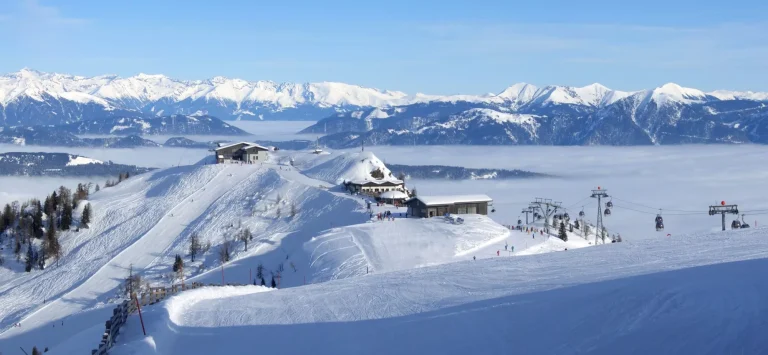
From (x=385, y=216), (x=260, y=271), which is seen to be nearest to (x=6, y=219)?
(x=260, y=271)

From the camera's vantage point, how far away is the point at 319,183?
102 metres

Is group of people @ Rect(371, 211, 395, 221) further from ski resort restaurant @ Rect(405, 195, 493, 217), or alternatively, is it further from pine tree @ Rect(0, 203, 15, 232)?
pine tree @ Rect(0, 203, 15, 232)

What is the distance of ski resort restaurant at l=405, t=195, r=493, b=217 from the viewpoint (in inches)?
2783

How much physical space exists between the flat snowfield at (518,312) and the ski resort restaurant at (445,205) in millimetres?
40980

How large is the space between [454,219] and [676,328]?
49596 mm

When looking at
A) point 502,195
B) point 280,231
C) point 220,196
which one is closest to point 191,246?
point 280,231

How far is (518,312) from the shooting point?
20.5 metres

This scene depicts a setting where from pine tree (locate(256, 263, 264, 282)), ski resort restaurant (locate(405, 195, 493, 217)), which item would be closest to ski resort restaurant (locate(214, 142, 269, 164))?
ski resort restaurant (locate(405, 195, 493, 217))

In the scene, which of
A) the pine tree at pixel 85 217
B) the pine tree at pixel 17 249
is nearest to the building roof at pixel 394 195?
the pine tree at pixel 85 217

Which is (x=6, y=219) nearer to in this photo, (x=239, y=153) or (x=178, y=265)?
(x=239, y=153)

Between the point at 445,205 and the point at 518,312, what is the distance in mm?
50998

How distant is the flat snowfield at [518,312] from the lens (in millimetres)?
17422

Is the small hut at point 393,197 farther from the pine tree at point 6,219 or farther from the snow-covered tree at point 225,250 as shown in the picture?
the pine tree at point 6,219

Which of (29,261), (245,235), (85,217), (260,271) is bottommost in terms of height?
(29,261)
